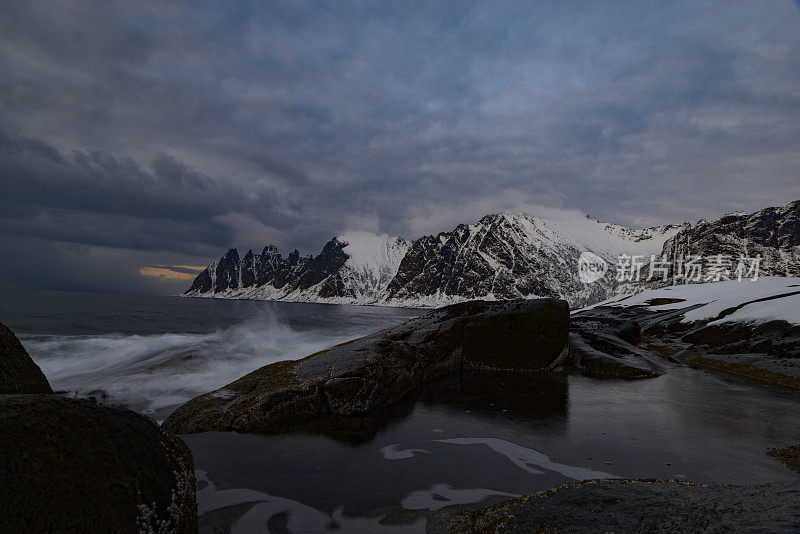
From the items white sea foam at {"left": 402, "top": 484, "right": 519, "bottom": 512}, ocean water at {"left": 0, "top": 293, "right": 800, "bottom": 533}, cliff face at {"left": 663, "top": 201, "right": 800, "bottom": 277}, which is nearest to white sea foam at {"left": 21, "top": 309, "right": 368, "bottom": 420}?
ocean water at {"left": 0, "top": 293, "right": 800, "bottom": 533}

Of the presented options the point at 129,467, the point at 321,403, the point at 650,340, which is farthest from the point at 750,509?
the point at 650,340

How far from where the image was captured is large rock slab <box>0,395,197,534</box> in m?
2.64

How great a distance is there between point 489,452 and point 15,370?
28.2ft

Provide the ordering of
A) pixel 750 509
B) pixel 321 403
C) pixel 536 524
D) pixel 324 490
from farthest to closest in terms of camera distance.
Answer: pixel 321 403 → pixel 324 490 → pixel 536 524 → pixel 750 509

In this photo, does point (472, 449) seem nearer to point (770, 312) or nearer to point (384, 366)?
point (384, 366)

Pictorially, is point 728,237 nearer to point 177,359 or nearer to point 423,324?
point 423,324

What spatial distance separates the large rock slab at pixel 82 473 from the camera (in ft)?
8.66

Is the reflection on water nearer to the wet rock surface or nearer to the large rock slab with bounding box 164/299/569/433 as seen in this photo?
the large rock slab with bounding box 164/299/569/433

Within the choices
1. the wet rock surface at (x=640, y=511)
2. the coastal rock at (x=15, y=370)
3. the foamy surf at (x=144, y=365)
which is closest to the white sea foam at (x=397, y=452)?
the wet rock surface at (x=640, y=511)

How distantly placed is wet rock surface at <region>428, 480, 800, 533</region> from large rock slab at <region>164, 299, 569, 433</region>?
5.32m

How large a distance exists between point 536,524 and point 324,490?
3.45m

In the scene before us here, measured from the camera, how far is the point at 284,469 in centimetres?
645

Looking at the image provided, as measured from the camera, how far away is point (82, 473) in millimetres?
2994

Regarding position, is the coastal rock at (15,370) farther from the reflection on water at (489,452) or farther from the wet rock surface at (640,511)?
the wet rock surface at (640,511)
